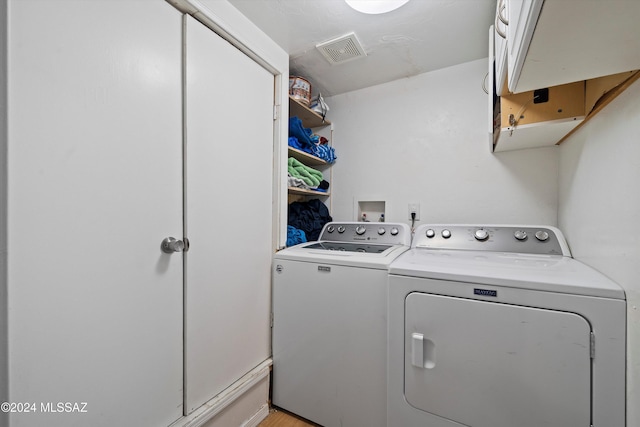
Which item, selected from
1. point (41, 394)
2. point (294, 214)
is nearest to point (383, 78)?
point (294, 214)

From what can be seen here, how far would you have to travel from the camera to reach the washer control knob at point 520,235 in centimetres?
136

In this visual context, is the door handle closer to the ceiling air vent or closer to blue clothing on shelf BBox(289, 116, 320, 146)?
blue clothing on shelf BBox(289, 116, 320, 146)

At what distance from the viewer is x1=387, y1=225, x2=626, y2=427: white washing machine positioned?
0.78 meters

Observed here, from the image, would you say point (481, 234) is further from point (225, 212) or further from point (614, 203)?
point (225, 212)

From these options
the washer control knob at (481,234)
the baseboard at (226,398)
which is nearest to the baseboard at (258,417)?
the baseboard at (226,398)

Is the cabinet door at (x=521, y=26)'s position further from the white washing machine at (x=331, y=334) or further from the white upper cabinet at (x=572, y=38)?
the white washing machine at (x=331, y=334)

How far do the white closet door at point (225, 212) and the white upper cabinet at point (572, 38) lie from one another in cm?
112

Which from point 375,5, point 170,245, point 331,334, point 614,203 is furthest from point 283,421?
point 375,5

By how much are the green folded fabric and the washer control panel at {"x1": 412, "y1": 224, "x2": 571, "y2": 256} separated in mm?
856

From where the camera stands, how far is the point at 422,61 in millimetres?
1746

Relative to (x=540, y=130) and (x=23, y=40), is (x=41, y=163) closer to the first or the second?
(x=23, y=40)

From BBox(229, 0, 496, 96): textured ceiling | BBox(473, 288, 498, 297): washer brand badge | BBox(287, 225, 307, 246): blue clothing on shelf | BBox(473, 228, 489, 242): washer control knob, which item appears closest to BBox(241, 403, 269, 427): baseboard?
BBox(287, 225, 307, 246): blue clothing on shelf

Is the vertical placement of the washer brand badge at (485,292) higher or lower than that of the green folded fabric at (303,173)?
lower

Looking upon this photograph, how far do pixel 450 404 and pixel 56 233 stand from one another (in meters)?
1.47
